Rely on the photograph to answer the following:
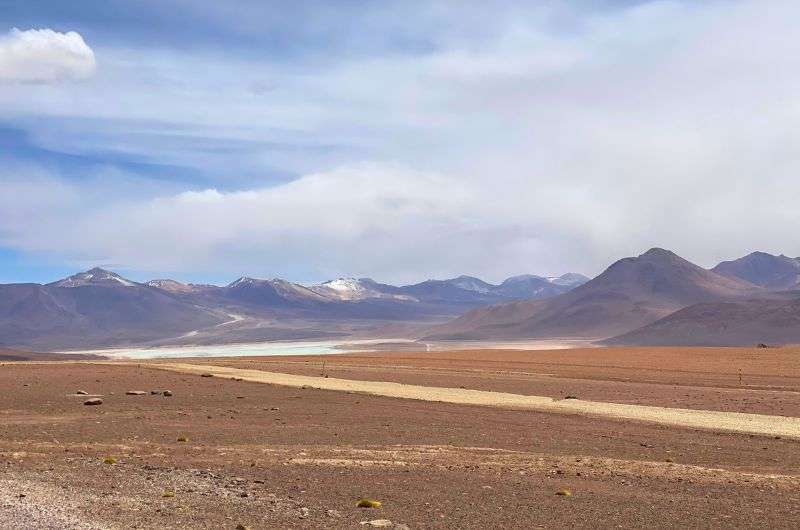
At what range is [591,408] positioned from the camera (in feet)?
99.1

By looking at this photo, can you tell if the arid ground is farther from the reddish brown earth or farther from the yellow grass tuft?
the reddish brown earth

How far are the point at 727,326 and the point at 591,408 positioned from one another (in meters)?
138

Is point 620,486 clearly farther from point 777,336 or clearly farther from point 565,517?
point 777,336

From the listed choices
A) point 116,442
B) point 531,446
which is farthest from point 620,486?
point 116,442

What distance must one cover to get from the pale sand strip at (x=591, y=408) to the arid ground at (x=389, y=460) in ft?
0.50

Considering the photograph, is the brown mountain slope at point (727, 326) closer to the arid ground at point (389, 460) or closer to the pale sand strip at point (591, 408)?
the pale sand strip at point (591, 408)

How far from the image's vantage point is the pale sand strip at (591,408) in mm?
24797

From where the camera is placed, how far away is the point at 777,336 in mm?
146500

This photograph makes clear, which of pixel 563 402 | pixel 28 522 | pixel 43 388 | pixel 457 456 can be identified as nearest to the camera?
pixel 28 522

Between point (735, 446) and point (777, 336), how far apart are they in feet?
451

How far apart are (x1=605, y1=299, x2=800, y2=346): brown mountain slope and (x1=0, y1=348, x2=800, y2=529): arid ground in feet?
395

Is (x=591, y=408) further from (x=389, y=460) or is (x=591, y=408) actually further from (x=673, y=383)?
(x=673, y=383)

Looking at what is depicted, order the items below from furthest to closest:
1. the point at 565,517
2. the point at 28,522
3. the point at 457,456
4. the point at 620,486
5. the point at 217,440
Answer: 1. the point at 217,440
2. the point at 457,456
3. the point at 620,486
4. the point at 565,517
5. the point at 28,522

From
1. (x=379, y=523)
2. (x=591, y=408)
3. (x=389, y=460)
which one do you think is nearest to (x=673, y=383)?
(x=591, y=408)
